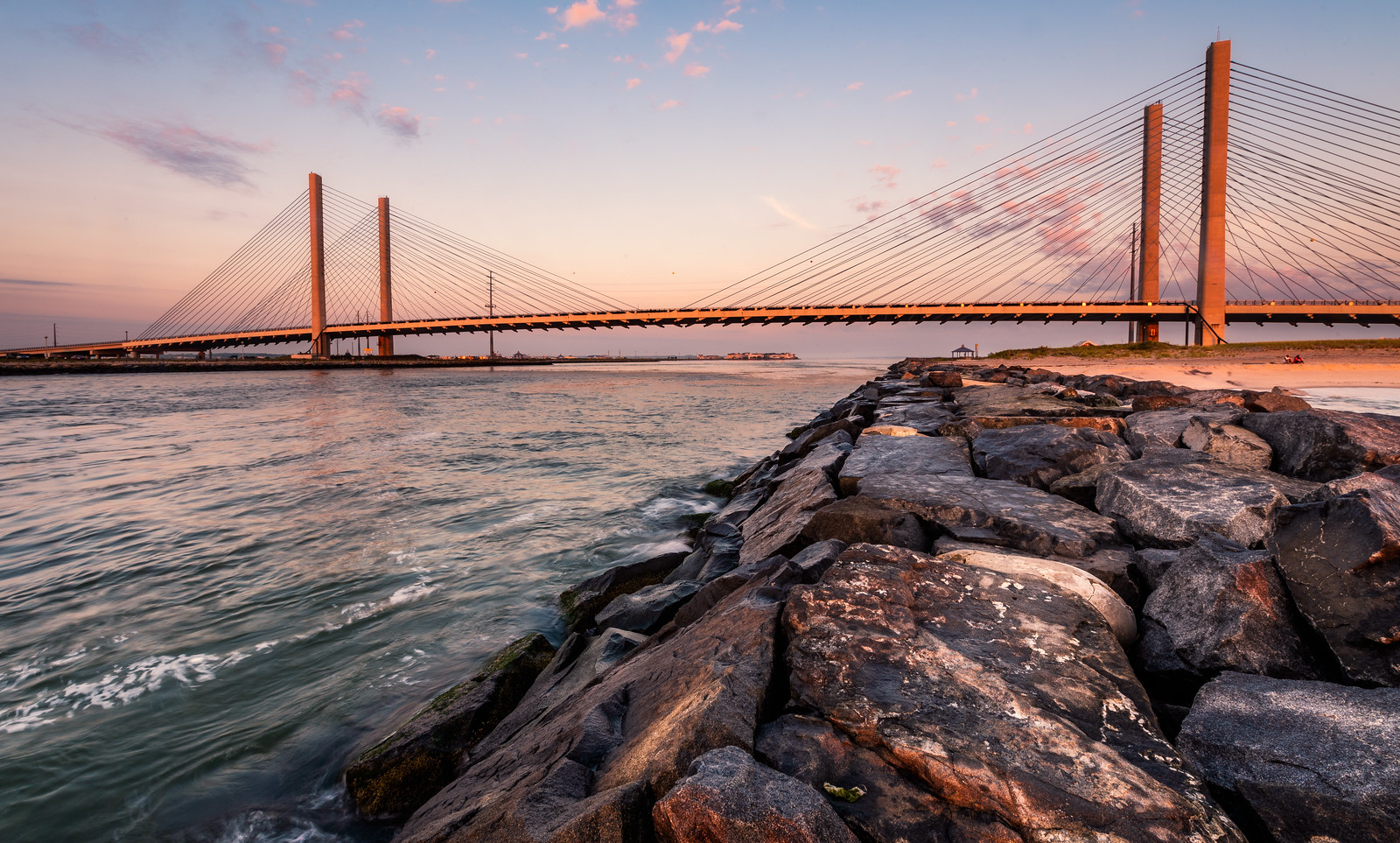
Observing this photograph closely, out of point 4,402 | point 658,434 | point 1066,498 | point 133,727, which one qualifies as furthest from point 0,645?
point 4,402

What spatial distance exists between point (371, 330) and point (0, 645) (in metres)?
63.0

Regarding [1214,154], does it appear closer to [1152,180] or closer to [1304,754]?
[1152,180]

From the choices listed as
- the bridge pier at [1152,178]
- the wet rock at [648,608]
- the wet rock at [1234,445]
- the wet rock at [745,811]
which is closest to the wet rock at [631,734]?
the wet rock at [745,811]

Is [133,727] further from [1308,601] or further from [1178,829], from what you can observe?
[1308,601]

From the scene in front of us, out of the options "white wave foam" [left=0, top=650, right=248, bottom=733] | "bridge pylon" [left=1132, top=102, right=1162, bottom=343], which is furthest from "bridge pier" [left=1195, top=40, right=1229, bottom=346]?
"white wave foam" [left=0, top=650, right=248, bottom=733]

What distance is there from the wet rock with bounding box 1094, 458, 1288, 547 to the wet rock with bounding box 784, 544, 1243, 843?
133cm

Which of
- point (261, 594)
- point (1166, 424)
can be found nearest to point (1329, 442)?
point (1166, 424)

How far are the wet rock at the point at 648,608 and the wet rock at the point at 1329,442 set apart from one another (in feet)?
15.1

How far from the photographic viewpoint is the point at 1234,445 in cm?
487

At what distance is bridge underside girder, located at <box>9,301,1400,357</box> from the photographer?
37.0 meters

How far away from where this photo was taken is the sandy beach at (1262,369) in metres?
19.0

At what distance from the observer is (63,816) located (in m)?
3.26

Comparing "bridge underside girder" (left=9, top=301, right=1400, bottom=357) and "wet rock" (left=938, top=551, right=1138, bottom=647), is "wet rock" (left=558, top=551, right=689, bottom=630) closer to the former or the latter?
"wet rock" (left=938, top=551, right=1138, bottom=647)

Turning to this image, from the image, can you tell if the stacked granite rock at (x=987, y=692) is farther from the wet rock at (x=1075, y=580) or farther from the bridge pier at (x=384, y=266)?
the bridge pier at (x=384, y=266)
